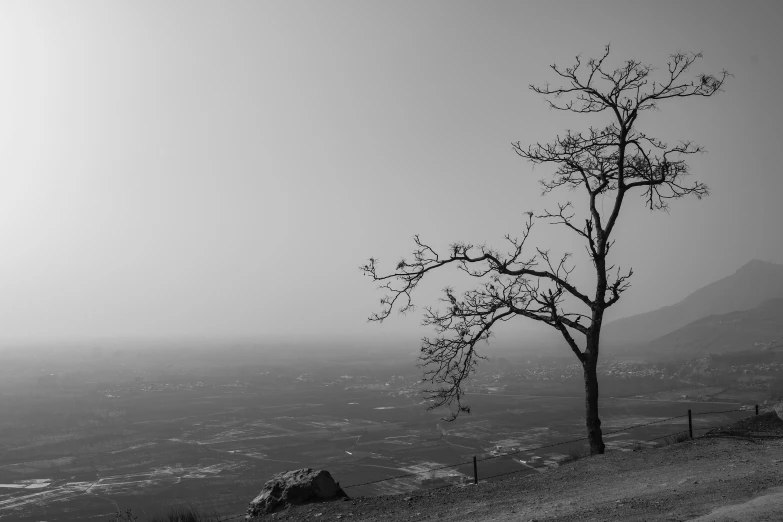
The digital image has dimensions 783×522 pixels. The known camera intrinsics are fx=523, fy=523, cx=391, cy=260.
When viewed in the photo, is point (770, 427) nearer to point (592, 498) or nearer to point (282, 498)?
point (592, 498)

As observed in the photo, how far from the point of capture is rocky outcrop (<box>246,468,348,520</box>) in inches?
573

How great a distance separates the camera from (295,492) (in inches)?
580

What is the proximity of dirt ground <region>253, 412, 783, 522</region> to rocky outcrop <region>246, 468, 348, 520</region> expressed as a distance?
2.65 ft

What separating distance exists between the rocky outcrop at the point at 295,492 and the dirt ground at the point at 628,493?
81 centimetres

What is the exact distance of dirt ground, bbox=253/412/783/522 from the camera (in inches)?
401

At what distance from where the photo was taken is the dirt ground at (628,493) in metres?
10.2

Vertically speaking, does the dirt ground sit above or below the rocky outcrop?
above

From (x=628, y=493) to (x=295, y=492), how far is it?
8.67 metres

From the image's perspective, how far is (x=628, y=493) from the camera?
38.2ft

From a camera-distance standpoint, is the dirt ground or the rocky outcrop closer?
the dirt ground

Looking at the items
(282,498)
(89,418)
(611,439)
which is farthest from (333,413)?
(282,498)

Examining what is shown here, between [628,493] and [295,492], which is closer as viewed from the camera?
[628,493]

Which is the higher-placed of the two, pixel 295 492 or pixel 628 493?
pixel 628 493

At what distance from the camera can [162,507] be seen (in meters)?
42.6
